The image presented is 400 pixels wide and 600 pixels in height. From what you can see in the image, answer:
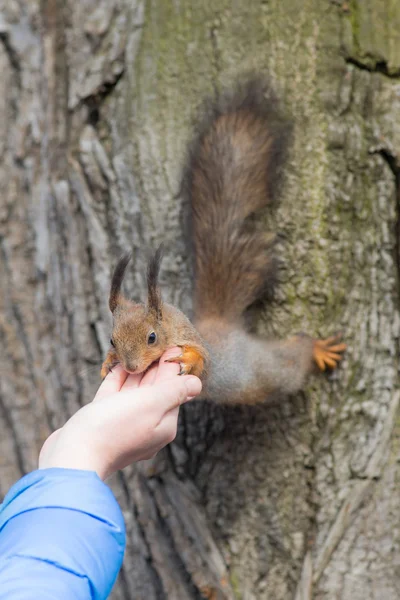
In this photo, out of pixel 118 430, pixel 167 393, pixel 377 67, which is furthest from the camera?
pixel 377 67

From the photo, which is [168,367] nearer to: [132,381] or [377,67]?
[132,381]

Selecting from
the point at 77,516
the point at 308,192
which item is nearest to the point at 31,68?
the point at 308,192

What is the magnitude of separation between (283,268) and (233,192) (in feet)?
0.67

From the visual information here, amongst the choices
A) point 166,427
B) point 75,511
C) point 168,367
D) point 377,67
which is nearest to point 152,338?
point 168,367

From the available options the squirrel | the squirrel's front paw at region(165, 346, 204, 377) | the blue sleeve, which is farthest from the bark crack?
the blue sleeve

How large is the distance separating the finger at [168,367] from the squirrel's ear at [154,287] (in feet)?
0.21

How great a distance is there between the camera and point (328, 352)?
1393mm

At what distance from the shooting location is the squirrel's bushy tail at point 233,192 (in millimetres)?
1374

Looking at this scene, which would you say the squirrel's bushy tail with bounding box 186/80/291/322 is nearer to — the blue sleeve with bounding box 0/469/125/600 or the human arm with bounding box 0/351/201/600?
the human arm with bounding box 0/351/201/600

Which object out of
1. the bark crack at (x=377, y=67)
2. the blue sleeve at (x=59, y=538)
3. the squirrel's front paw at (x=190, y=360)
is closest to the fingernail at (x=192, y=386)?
the squirrel's front paw at (x=190, y=360)

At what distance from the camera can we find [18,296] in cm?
172

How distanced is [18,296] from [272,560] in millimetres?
891

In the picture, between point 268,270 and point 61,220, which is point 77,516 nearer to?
point 268,270

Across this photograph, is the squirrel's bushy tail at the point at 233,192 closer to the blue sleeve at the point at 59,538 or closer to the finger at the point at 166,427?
the finger at the point at 166,427
